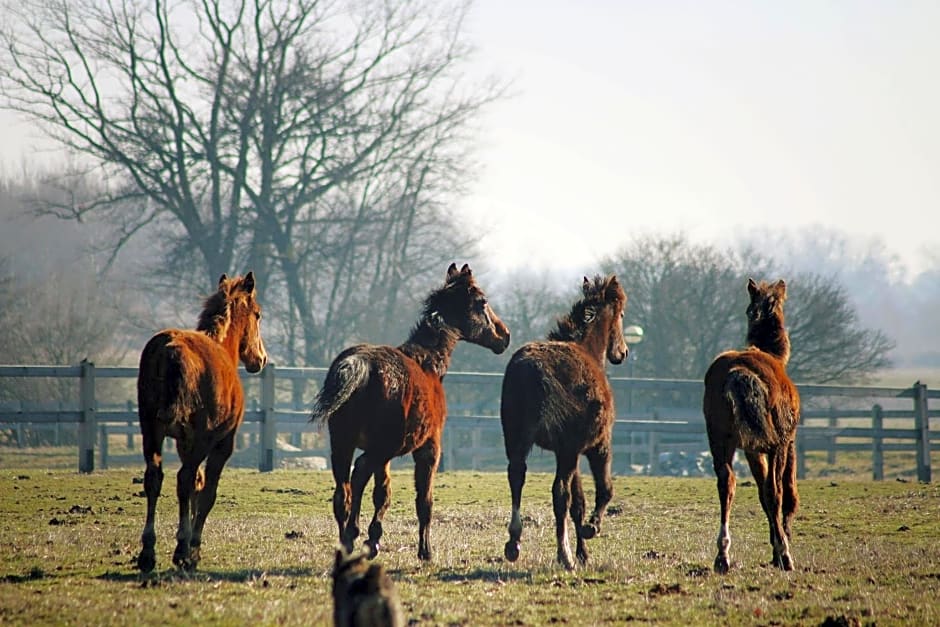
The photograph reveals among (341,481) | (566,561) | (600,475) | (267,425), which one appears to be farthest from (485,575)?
(267,425)

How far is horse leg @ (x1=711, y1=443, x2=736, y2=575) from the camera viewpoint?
9.04 meters

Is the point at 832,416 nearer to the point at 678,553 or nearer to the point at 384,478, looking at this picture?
the point at 678,553

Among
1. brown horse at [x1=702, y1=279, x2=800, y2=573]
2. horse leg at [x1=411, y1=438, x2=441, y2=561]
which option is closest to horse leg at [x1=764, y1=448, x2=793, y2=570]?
brown horse at [x1=702, y1=279, x2=800, y2=573]

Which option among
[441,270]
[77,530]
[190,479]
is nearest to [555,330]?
[190,479]

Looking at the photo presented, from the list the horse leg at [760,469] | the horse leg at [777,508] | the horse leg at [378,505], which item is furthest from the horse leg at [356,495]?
the horse leg at [777,508]

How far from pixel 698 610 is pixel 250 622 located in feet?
9.06

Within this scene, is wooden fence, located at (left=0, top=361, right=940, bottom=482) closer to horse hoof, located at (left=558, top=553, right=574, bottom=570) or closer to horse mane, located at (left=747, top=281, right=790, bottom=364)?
horse mane, located at (left=747, top=281, right=790, bottom=364)

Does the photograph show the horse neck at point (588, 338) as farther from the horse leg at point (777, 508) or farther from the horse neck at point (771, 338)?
the horse leg at point (777, 508)

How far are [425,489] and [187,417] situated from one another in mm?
2194

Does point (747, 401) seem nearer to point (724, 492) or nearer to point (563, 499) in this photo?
point (724, 492)

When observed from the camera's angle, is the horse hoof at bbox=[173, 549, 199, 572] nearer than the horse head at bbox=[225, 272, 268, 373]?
Yes

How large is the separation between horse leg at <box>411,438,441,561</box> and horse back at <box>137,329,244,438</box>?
68.4 inches

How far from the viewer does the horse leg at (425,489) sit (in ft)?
31.8

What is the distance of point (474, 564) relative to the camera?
945 centimetres
